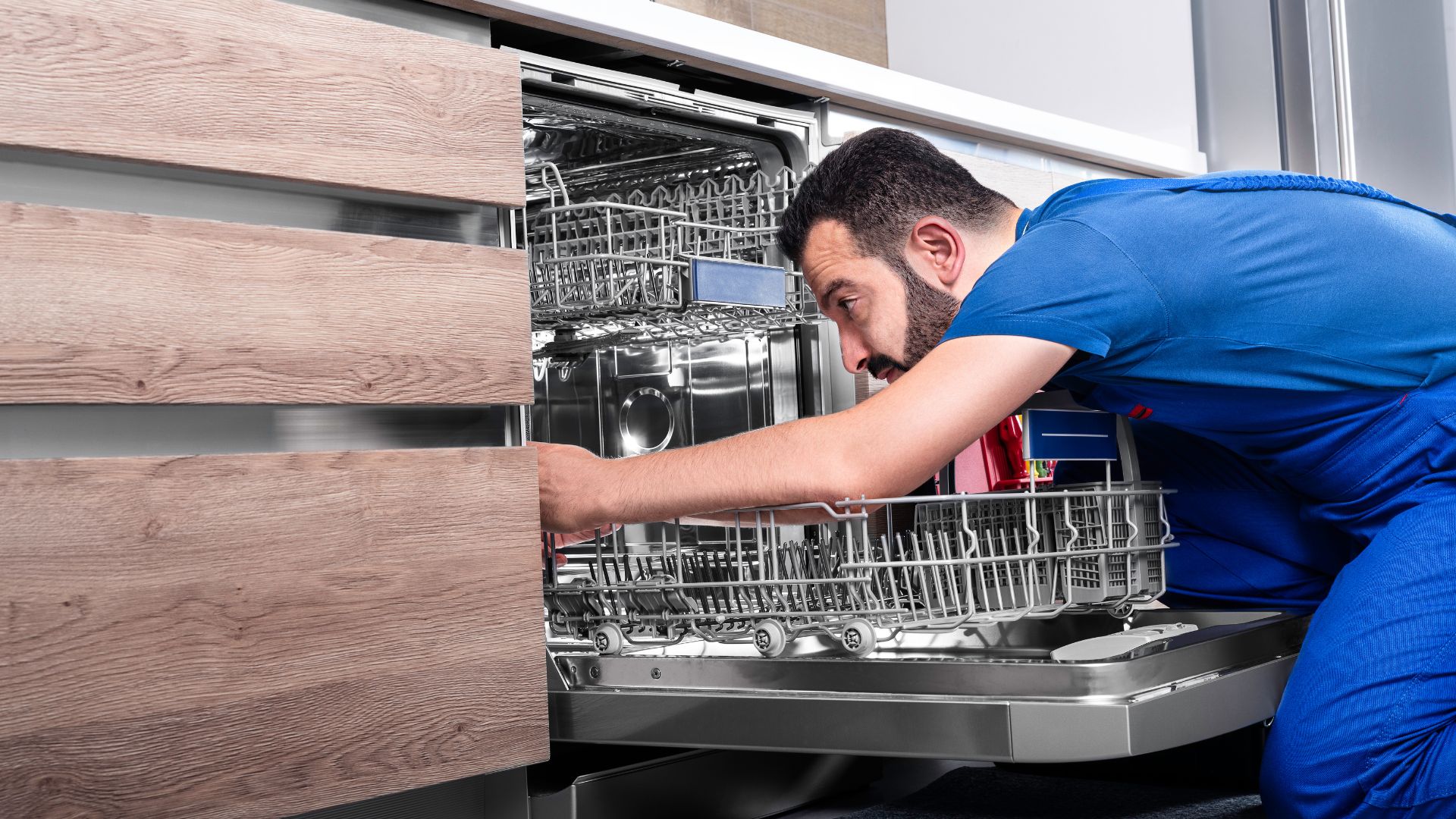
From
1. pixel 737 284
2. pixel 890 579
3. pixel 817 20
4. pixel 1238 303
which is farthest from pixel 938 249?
pixel 817 20

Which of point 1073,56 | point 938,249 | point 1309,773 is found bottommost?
point 1309,773

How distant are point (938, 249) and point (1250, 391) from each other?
350mm

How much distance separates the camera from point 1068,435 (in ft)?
3.71

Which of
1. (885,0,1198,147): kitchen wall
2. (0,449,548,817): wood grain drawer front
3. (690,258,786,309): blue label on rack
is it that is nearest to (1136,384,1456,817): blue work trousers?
(690,258,786,309): blue label on rack

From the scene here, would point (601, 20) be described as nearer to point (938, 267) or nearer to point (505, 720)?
point (938, 267)

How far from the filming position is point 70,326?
2.83 ft

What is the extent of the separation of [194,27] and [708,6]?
2.55ft

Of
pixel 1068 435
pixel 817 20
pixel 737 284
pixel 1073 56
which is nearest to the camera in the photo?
pixel 1068 435

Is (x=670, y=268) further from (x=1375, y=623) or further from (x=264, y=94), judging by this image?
(x=1375, y=623)

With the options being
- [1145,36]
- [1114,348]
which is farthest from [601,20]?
[1145,36]

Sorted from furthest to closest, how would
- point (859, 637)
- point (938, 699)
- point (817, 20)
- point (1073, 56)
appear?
1. point (1073, 56)
2. point (817, 20)
3. point (859, 637)
4. point (938, 699)

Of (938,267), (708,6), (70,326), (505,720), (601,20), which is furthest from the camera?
(708,6)

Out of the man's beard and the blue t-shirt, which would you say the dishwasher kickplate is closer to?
the blue t-shirt

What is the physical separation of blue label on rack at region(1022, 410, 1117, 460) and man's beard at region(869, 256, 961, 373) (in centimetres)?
21
